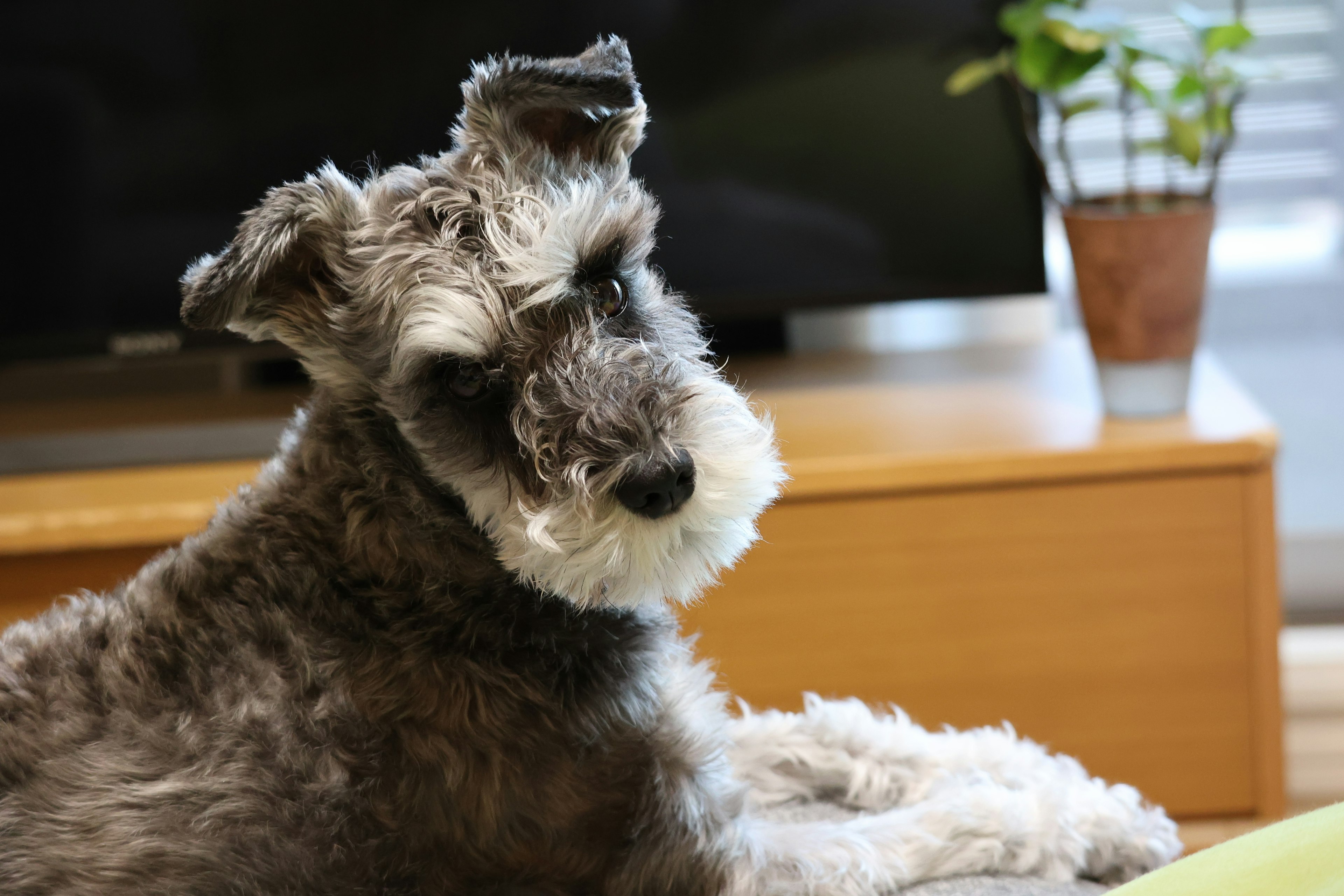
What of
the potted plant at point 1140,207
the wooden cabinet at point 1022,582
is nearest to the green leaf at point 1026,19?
the potted plant at point 1140,207

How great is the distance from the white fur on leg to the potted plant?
77cm

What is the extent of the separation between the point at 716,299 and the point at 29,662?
1.41 m

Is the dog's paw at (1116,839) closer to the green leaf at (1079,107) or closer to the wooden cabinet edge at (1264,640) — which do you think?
the wooden cabinet edge at (1264,640)

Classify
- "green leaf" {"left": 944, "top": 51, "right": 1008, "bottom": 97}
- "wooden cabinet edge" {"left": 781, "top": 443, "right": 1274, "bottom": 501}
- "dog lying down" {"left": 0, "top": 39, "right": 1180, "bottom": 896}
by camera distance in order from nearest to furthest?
"dog lying down" {"left": 0, "top": 39, "right": 1180, "bottom": 896} < "wooden cabinet edge" {"left": 781, "top": 443, "right": 1274, "bottom": 501} < "green leaf" {"left": 944, "top": 51, "right": 1008, "bottom": 97}

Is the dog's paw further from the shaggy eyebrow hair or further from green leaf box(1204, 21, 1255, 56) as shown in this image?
green leaf box(1204, 21, 1255, 56)

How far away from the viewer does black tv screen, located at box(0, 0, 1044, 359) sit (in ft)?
6.86

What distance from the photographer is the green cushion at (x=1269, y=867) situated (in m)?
0.72

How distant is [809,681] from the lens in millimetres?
1909

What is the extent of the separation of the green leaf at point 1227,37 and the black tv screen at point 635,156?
352 mm

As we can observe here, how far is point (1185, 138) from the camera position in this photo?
6.13ft

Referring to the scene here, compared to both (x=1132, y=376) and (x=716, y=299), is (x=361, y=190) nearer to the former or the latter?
(x=716, y=299)

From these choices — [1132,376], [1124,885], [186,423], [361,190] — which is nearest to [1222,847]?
[1124,885]

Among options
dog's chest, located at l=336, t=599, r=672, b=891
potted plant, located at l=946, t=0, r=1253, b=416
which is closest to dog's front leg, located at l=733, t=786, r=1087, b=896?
dog's chest, located at l=336, t=599, r=672, b=891

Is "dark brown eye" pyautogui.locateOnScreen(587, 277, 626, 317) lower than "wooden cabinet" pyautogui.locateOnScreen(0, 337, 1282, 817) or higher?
higher
